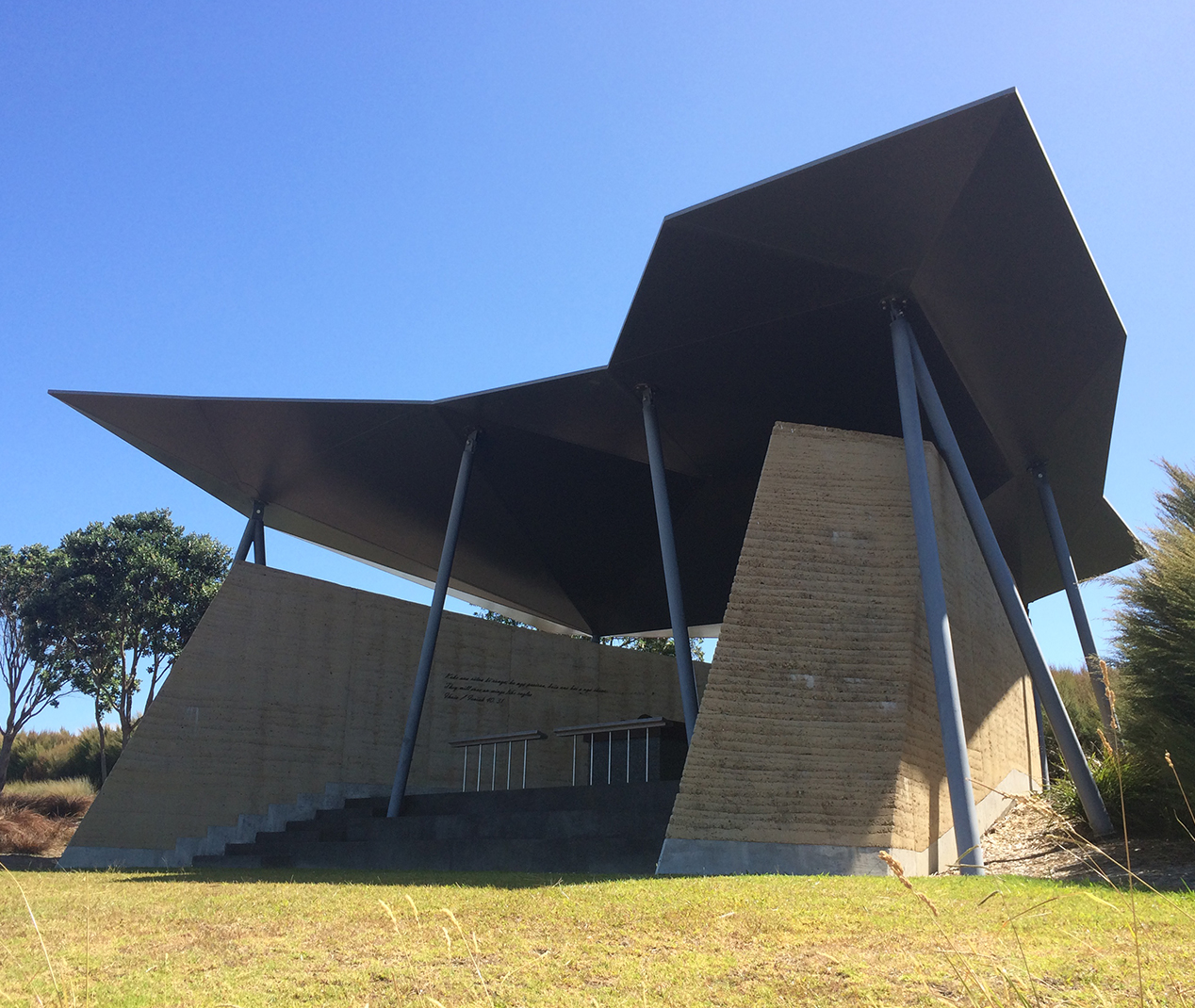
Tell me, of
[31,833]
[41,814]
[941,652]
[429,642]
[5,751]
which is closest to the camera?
[941,652]

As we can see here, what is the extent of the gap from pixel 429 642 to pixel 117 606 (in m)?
15.3

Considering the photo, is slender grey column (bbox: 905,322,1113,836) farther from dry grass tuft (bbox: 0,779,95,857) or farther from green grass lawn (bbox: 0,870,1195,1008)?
dry grass tuft (bbox: 0,779,95,857)

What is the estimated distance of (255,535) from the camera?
15.4m

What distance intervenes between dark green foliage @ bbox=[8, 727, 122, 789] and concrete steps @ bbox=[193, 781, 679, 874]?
15205 millimetres

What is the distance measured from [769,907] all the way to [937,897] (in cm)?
94

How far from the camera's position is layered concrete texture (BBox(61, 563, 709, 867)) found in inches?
469

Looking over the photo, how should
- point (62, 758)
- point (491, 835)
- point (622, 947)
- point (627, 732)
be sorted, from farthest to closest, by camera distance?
1. point (62, 758)
2. point (627, 732)
3. point (491, 835)
4. point (622, 947)

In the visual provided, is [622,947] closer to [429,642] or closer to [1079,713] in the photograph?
[429,642]

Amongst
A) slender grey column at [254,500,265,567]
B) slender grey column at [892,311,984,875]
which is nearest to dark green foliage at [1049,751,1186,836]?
slender grey column at [892,311,984,875]

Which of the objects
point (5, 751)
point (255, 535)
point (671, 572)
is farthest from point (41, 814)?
point (671, 572)

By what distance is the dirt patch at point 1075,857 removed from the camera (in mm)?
6082

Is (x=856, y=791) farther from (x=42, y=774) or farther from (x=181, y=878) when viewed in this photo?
(x=42, y=774)

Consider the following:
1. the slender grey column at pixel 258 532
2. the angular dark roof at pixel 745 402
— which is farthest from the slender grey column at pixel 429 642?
the slender grey column at pixel 258 532

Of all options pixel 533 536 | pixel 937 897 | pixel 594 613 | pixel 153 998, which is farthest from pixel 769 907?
pixel 594 613
